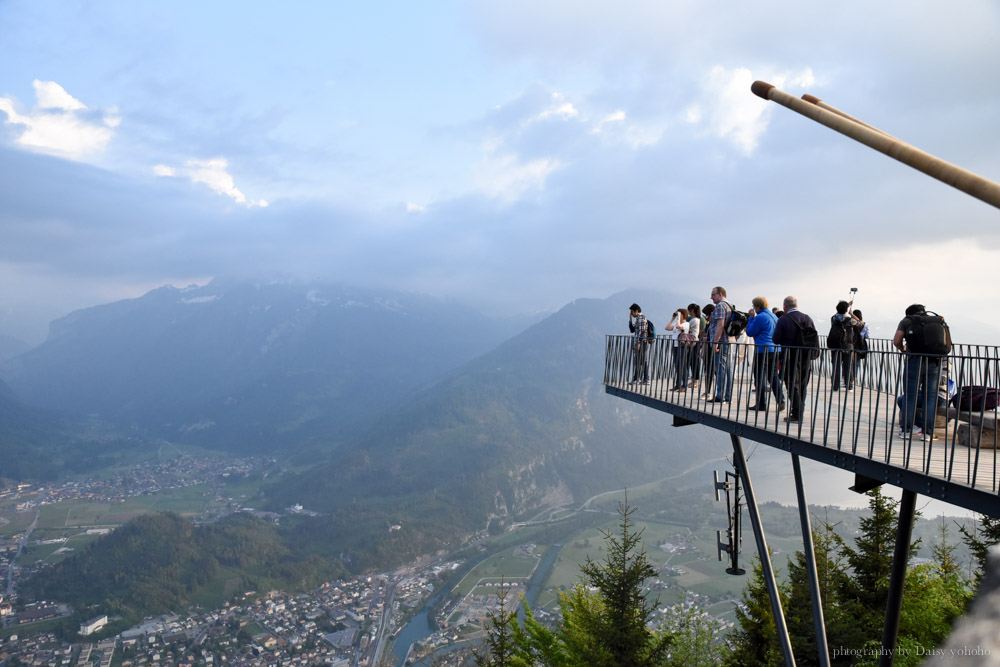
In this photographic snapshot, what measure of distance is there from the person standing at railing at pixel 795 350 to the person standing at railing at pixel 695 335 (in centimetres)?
259

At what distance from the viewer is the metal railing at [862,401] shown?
23.5ft

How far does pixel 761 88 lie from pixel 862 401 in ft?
15.6

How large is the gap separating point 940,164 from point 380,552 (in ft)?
576

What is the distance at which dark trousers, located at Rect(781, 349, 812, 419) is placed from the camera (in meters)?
9.37

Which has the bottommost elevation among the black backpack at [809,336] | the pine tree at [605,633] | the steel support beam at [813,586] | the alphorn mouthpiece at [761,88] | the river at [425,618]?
the river at [425,618]

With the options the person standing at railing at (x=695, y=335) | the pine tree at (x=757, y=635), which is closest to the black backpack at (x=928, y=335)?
the person standing at railing at (x=695, y=335)

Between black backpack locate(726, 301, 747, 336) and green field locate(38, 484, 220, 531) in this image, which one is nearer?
black backpack locate(726, 301, 747, 336)

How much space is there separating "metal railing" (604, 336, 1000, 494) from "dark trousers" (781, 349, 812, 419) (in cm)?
2

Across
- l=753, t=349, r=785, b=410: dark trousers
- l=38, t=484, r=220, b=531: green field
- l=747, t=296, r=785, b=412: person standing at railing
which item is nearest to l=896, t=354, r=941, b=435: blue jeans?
l=753, t=349, r=785, b=410: dark trousers

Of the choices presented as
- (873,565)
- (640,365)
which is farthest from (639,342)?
(873,565)

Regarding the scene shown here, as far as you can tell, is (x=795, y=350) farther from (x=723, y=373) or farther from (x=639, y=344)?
(x=639, y=344)

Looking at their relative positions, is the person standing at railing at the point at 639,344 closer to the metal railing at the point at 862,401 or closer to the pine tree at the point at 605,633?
the metal railing at the point at 862,401

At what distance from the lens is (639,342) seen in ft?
50.8

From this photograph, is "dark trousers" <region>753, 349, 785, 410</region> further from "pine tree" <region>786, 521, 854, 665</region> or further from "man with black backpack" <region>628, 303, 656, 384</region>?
"pine tree" <region>786, 521, 854, 665</region>
